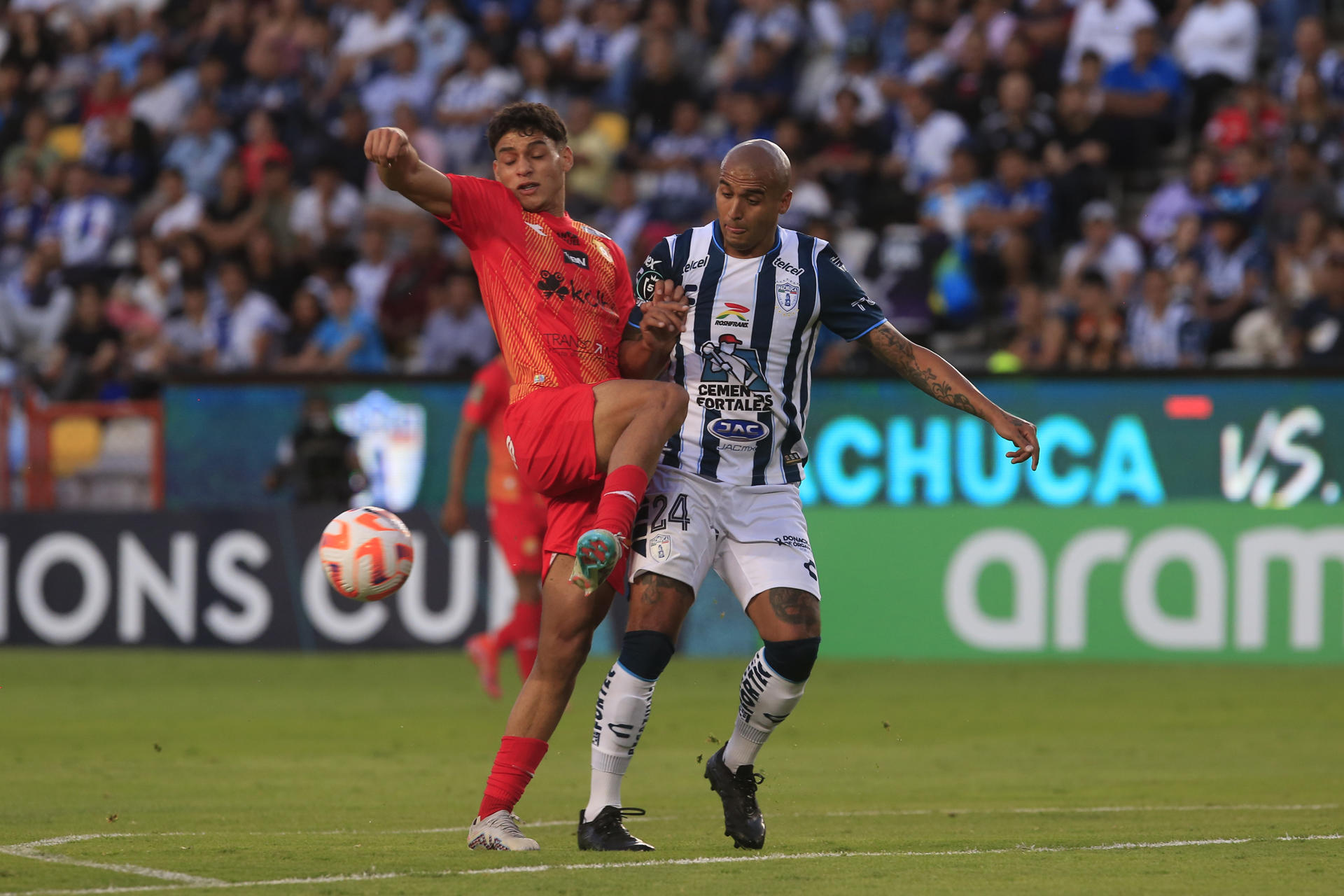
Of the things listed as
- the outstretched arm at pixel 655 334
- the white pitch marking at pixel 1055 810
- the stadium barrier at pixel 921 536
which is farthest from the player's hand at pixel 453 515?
the outstretched arm at pixel 655 334

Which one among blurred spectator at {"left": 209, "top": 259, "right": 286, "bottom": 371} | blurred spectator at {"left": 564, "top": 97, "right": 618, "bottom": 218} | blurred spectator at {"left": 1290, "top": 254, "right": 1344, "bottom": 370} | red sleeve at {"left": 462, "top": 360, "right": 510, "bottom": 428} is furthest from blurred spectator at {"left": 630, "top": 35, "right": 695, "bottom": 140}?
red sleeve at {"left": 462, "top": 360, "right": 510, "bottom": 428}

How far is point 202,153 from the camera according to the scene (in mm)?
19750

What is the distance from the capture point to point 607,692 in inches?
229

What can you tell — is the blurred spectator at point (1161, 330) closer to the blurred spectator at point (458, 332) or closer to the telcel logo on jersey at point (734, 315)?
the blurred spectator at point (458, 332)

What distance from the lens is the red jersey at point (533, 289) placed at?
5.82 meters

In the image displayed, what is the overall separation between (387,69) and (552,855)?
1540cm

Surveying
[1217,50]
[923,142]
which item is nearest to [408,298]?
[923,142]

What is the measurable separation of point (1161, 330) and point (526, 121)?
945 cm

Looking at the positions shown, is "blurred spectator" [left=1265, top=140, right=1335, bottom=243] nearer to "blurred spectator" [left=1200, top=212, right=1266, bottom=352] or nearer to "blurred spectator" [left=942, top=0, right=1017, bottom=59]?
"blurred spectator" [left=1200, top=212, right=1266, bottom=352]

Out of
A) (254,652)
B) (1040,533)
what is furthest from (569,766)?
(254,652)

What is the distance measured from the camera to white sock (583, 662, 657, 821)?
5.75m

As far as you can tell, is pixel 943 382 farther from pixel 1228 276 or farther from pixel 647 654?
pixel 1228 276

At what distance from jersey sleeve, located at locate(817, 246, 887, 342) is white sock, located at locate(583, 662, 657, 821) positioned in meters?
1.35

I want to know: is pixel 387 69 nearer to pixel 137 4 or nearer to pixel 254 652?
pixel 137 4
